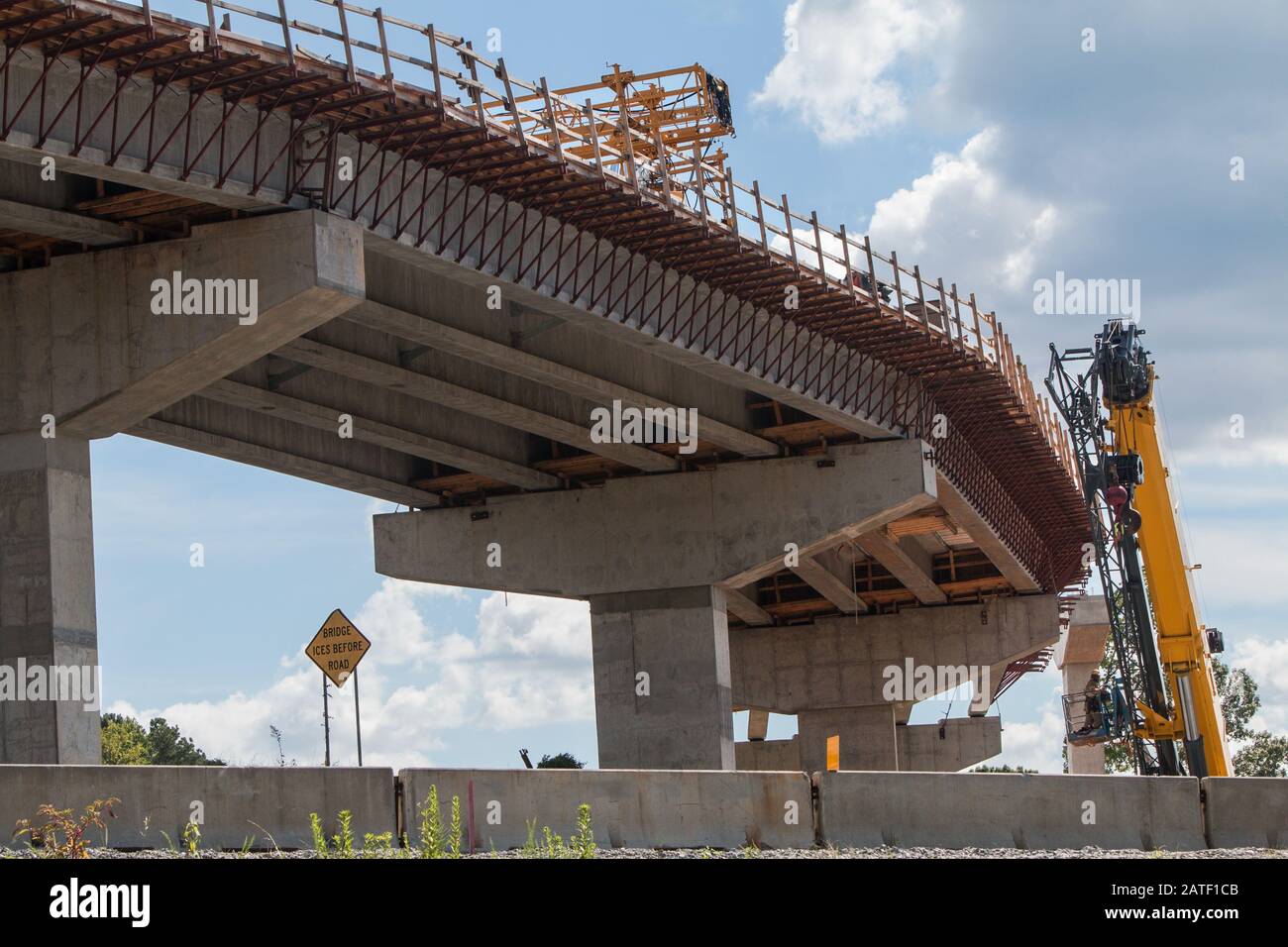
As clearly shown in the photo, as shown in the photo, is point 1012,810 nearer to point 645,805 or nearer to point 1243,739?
point 645,805

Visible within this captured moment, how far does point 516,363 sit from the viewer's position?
31281mm

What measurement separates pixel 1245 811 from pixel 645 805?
5.26m

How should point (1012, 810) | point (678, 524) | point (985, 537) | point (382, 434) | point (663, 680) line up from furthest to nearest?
1. point (985, 537)
2. point (678, 524)
3. point (663, 680)
4. point (382, 434)
5. point (1012, 810)

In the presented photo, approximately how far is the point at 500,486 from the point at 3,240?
17991 millimetres

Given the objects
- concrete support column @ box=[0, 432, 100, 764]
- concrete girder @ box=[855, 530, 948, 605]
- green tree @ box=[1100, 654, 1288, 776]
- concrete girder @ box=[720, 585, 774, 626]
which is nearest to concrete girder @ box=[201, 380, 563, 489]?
concrete support column @ box=[0, 432, 100, 764]

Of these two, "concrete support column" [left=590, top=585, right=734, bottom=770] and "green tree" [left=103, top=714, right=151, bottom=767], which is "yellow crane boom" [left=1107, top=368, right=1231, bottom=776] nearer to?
"concrete support column" [left=590, top=585, right=734, bottom=770]

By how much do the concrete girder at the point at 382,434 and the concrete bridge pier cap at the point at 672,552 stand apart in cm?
121

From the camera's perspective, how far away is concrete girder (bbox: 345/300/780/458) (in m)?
28.7

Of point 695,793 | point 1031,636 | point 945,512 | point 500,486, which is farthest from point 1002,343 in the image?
point 695,793

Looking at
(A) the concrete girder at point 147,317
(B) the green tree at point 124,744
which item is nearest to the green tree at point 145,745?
→ (B) the green tree at point 124,744

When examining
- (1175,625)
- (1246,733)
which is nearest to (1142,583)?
(1175,625)
